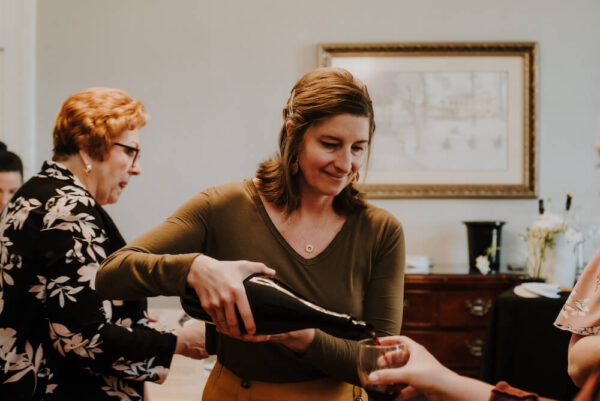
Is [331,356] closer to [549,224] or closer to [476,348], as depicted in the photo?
[476,348]

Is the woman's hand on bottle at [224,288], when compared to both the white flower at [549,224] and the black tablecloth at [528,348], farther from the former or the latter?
the white flower at [549,224]

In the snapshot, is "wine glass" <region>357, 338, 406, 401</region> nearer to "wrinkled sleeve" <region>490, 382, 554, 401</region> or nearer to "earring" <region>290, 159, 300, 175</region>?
"wrinkled sleeve" <region>490, 382, 554, 401</region>

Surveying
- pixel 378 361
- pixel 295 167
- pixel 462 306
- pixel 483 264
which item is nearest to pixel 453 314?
pixel 462 306

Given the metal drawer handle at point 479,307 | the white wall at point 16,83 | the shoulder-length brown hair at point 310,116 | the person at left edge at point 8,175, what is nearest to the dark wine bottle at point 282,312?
the shoulder-length brown hair at point 310,116

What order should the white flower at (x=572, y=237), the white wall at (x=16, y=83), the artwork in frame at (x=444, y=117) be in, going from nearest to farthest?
the white flower at (x=572, y=237)
the artwork in frame at (x=444, y=117)
the white wall at (x=16, y=83)

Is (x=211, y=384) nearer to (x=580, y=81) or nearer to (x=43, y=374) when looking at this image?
(x=43, y=374)

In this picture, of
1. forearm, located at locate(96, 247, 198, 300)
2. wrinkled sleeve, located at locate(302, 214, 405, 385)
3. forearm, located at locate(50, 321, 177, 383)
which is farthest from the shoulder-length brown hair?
forearm, located at locate(50, 321, 177, 383)

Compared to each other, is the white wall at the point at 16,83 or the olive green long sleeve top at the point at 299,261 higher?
the white wall at the point at 16,83

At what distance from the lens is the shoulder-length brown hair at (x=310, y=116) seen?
53.4 inches

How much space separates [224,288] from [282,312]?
13 centimetres

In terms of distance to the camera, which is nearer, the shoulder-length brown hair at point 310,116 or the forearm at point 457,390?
the forearm at point 457,390

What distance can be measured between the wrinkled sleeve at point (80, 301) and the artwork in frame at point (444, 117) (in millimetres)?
2550

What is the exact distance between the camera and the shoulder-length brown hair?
4.45ft

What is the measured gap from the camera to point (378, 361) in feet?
3.16
